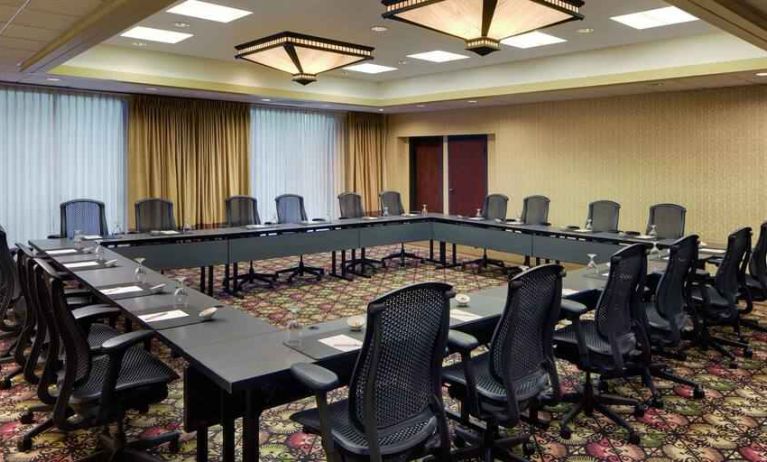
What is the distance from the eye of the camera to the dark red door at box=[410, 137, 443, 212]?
11.4m

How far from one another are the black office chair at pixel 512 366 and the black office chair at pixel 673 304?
120cm

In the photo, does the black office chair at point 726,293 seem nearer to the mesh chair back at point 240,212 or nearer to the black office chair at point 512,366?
the black office chair at point 512,366

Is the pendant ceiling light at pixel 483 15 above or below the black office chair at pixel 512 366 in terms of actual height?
above

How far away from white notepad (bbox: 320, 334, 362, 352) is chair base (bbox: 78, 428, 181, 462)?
1032 mm

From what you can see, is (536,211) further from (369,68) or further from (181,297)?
(181,297)

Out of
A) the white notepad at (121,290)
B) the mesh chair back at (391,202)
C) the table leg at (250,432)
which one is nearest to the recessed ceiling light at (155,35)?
the white notepad at (121,290)

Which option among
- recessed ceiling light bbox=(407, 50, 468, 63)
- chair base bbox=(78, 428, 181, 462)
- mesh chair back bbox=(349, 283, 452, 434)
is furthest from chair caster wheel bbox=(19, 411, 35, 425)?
recessed ceiling light bbox=(407, 50, 468, 63)

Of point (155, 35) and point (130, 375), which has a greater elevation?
point (155, 35)

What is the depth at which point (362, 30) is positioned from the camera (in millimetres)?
6176

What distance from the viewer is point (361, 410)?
2.07 metres

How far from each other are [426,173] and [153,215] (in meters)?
6.04

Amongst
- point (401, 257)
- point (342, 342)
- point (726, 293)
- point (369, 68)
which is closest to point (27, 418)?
point (342, 342)

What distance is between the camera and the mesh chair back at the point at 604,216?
281 inches

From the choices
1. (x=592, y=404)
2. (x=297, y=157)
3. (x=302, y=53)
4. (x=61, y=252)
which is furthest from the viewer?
(x=297, y=157)
